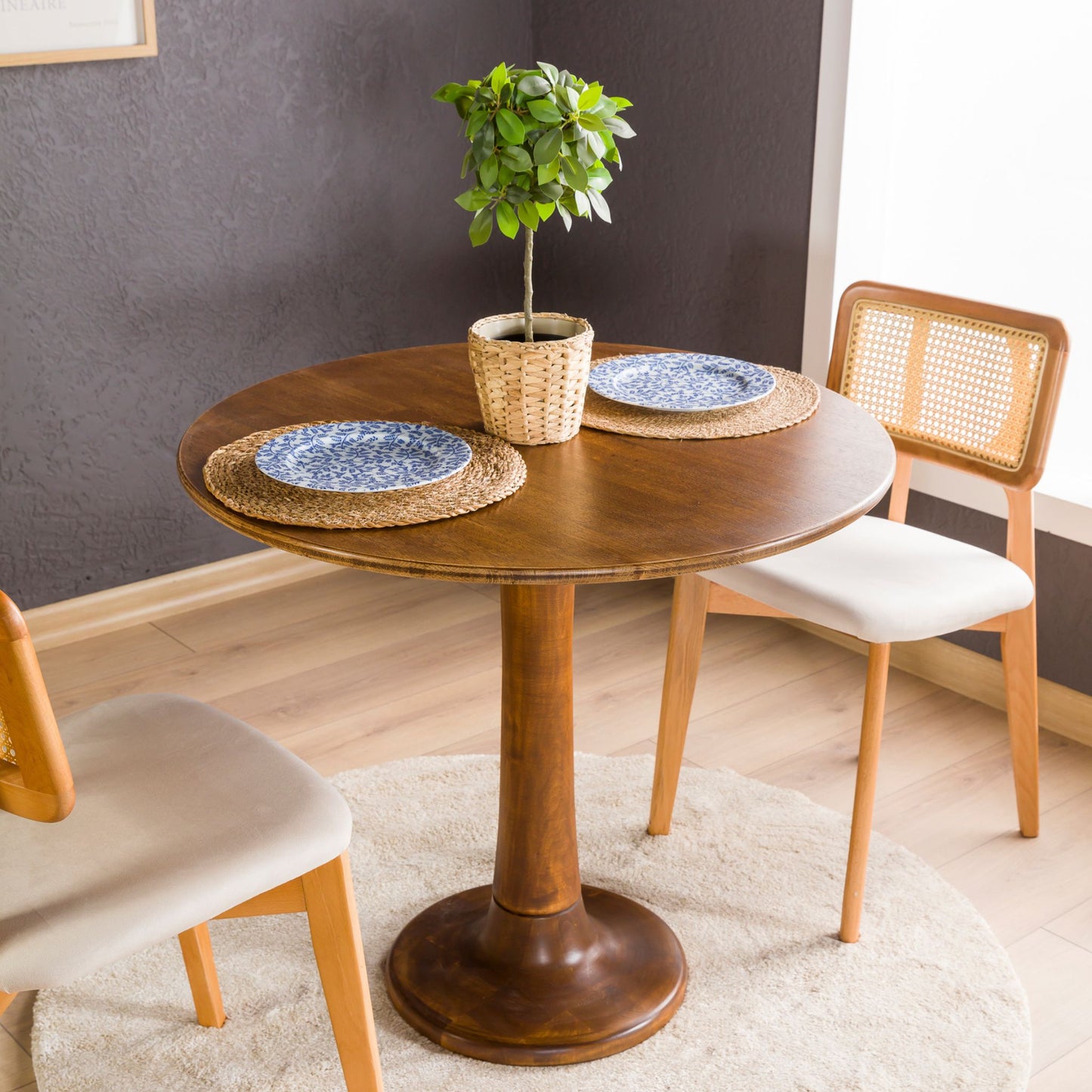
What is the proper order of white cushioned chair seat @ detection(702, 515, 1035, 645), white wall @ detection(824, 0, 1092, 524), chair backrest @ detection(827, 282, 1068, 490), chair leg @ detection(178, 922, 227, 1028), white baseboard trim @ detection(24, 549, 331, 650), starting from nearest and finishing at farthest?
chair leg @ detection(178, 922, 227, 1028)
white cushioned chair seat @ detection(702, 515, 1035, 645)
chair backrest @ detection(827, 282, 1068, 490)
white wall @ detection(824, 0, 1092, 524)
white baseboard trim @ detection(24, 549, 331, 650)

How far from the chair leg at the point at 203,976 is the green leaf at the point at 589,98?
109cm

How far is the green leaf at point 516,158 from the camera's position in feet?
4.61

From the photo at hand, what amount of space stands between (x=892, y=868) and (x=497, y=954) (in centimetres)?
67

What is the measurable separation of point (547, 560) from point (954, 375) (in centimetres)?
107

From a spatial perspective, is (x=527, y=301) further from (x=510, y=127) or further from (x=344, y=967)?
(x=344, y=967)

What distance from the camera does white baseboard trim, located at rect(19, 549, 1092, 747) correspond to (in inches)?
96.3

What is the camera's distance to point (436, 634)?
284 centimetres

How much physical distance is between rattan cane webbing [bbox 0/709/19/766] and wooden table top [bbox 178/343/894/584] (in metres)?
0.32

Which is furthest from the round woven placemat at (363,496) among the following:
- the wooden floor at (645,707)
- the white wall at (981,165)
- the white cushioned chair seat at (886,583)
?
the white wall at (981,165)

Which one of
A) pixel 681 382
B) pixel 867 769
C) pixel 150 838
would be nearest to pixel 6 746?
pixel 150 838

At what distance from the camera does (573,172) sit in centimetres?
142

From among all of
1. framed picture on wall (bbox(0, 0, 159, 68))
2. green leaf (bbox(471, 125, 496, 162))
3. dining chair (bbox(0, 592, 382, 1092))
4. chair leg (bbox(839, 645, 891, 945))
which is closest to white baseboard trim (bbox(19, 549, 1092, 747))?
chair leg (bbox(839, 645, 891, 945))

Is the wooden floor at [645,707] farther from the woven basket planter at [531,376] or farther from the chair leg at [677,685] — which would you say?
the woven basket planter at [531,376]

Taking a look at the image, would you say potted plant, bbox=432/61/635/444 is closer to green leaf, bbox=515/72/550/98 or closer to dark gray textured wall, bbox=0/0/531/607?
green leaf, bbox=515/72/550/98
